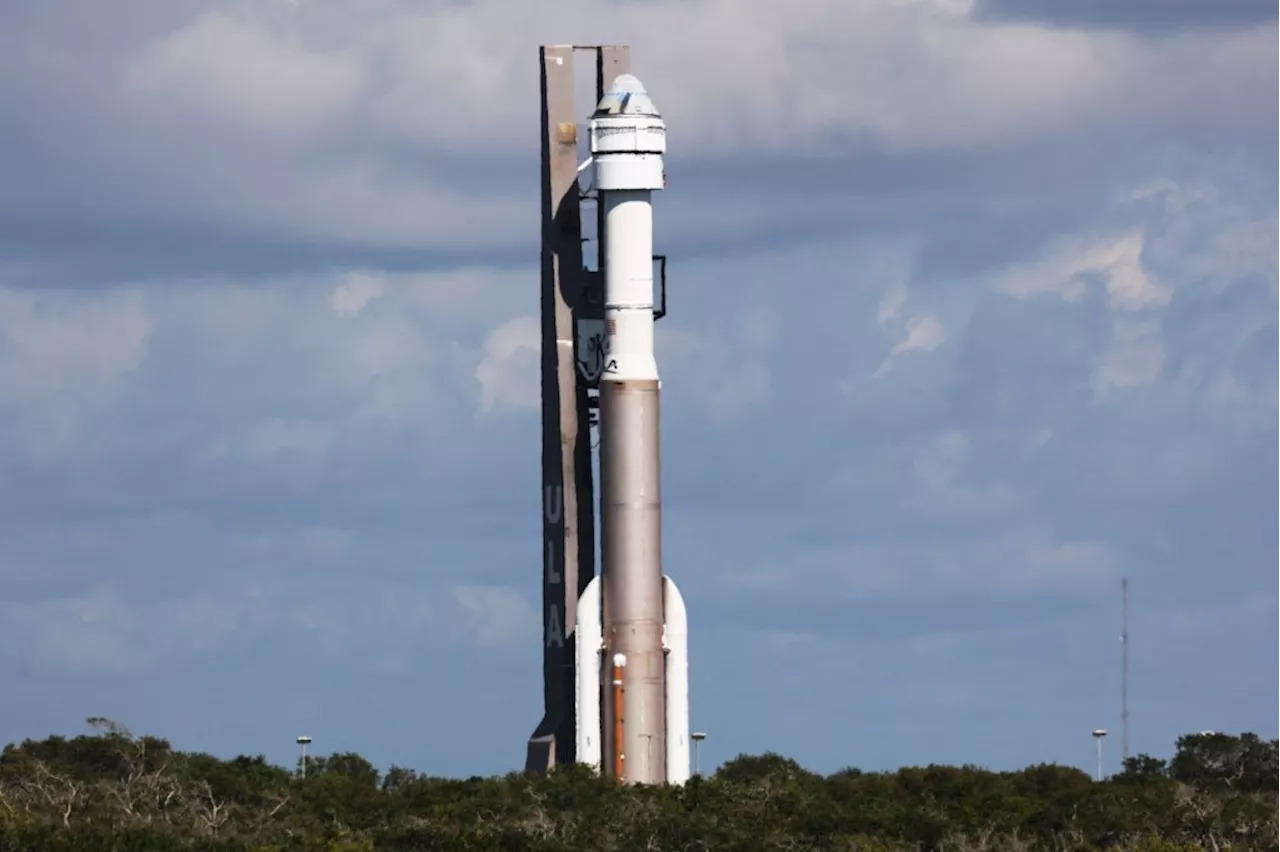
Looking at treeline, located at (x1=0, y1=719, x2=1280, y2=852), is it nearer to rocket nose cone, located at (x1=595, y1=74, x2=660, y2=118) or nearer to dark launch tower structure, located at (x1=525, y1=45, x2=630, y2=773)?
dark launch tower structure, located at (x1=525, y1=45, x2=630, y2=773)

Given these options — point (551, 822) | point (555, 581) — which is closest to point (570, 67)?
point (555, 581)

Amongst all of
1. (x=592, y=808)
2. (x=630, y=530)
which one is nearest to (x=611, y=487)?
(x=630, y=530)

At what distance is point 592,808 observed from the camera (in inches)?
2756

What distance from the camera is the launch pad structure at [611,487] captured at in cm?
7138

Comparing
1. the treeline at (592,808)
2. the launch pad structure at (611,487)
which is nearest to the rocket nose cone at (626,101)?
the launch pad structure at (611,487)

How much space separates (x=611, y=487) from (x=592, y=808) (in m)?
7.45

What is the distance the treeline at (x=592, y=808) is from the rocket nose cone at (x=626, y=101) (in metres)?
15.6

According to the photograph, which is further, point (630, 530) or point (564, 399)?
point (564, 399)

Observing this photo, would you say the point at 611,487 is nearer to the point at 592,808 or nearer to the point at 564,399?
the point at 564,399

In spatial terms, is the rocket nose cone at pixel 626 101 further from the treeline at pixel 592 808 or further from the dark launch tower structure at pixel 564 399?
the treeline at pixel 592 808

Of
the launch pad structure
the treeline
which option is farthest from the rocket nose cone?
the treeline

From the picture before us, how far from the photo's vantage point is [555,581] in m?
74.2

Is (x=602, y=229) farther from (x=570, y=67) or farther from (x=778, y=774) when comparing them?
Answer: (x=778, y=774)

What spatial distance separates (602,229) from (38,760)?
72.9 feet
